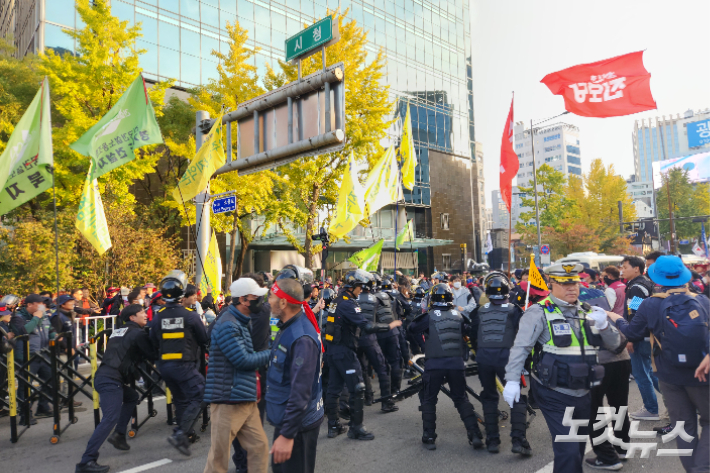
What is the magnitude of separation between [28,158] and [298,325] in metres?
5.70

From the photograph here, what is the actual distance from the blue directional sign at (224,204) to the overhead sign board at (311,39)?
3.28 m

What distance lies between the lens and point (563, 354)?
391 centimetres

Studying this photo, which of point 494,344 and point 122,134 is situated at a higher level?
point 122,134

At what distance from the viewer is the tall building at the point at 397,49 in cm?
2392

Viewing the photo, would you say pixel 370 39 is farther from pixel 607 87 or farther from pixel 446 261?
pixel 607 87

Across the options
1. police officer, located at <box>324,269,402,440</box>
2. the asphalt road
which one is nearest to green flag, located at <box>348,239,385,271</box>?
police officer, located at <box>324,269,402,440</box>

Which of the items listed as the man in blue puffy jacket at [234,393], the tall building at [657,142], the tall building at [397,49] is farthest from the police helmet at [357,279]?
the tall building at [657,142]

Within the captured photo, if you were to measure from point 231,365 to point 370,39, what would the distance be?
3460 cm

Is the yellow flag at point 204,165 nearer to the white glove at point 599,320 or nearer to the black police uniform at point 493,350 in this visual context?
the black police uniform at point 493,350

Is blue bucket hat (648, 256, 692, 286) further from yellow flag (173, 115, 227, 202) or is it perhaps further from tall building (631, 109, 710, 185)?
tall building (631, 109, 710, 185)

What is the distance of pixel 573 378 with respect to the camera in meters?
3.83

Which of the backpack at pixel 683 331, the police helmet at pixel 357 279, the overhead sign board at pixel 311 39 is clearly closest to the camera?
the backpack at pixel 683 331

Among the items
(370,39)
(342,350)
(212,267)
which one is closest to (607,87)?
(342,350)

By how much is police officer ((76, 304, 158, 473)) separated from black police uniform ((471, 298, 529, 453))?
3.79 meters
